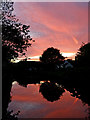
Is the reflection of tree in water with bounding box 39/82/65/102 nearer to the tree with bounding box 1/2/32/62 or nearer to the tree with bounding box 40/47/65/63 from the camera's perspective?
the tree with bounding box 1/2/32/62

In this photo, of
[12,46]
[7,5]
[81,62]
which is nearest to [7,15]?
[7,5]

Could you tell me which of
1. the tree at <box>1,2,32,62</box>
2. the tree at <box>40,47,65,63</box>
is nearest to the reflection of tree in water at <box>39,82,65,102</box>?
the tree at <box>1,2,32,62</box>

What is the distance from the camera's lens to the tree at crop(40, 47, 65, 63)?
288 feet

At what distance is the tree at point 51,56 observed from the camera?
87688mm

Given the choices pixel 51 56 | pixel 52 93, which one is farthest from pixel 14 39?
pixel 51 56

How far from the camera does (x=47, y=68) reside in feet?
198

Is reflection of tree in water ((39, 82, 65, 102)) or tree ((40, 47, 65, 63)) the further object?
tree ((40, 47, 65, 63))

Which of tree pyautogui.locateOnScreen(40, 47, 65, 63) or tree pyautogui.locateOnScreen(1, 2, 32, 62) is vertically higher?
tree pyautogui.locateOnScreen(40, 47, 65, 63)

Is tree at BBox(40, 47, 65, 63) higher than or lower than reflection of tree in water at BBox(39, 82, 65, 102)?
higher

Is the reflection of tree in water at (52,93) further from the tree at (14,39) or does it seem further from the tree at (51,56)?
the tree at (51,56)

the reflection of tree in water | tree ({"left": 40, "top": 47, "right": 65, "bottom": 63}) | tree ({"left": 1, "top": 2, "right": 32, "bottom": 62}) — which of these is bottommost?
the reflection of tree in water

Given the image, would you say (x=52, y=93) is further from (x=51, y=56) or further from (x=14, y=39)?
(x=51, y=56)

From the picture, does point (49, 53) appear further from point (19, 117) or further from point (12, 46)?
point (19, 117)

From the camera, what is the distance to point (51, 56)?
87.8m
